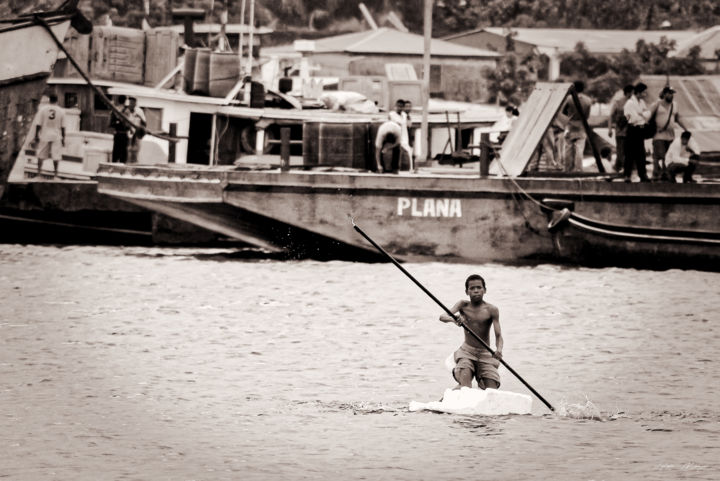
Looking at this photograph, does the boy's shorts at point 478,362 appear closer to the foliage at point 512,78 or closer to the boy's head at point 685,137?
the boy's head at point 685,137

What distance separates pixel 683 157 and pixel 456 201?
287cm

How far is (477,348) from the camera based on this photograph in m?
11.4

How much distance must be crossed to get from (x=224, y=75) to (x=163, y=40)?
3066mm

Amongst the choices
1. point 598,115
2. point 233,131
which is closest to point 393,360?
point 233,131

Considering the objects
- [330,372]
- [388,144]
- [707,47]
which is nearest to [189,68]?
[388,144]

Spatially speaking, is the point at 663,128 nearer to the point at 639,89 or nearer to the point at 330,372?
the point at 639,89

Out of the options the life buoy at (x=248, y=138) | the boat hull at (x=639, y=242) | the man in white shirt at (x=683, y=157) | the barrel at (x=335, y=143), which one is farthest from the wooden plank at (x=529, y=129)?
the life buoy at (x=248, y=138)

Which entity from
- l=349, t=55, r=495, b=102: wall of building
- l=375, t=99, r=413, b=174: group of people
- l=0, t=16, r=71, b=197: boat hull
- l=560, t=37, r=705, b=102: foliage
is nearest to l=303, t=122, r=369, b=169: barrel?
l=375, t=99, r=413, b=174: group of people

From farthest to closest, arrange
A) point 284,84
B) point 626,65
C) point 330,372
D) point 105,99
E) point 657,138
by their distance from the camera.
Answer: point 626,65 → point 284,84 → point 105,99 → point 657,138 → point 330,372

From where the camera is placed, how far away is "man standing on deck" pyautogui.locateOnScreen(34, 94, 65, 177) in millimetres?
23062

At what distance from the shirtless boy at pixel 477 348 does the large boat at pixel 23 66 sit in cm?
1201

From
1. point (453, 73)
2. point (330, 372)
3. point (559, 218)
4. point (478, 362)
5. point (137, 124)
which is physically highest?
point (453, 73)

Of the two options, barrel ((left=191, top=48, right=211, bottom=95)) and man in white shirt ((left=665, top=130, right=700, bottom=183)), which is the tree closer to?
barrel ((left=191, top=48, right=211, bottom=95))

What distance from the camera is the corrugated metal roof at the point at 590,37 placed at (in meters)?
46.8
